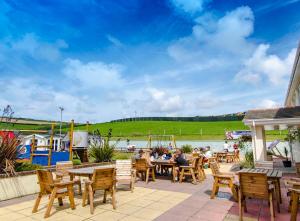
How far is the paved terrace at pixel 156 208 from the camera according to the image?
4.22 metres

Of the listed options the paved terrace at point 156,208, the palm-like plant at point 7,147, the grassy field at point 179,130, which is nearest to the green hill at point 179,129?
the grassy field at point 179,130

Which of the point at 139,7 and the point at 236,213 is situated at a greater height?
the point at 139,7

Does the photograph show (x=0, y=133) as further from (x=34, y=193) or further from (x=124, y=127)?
(x=124, y=127)

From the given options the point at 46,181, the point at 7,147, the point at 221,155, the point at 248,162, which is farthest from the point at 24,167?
the point at 221,155

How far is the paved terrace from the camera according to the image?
422 cm

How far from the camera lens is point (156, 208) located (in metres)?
4.80

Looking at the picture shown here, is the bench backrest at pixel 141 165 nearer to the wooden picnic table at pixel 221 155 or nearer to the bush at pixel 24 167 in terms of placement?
the bush at pixel 24 167

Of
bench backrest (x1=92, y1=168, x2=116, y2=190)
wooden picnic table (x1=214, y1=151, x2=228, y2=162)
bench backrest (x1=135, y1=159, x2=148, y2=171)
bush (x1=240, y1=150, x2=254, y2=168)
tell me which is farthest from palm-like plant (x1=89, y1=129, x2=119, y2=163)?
wooden picnic table (x1=214, y1=151, x2=228, y2=162)

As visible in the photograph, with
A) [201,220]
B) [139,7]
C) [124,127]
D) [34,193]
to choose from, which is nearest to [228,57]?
[139,7]

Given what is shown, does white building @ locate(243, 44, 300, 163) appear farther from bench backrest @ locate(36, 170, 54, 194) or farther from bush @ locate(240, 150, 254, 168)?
bench backrest @ locate(36, 170, 54, 194)

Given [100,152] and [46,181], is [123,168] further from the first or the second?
[100,152]

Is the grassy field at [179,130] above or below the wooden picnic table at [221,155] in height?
above

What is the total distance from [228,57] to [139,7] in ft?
18.6

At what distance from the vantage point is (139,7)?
1170 cm
